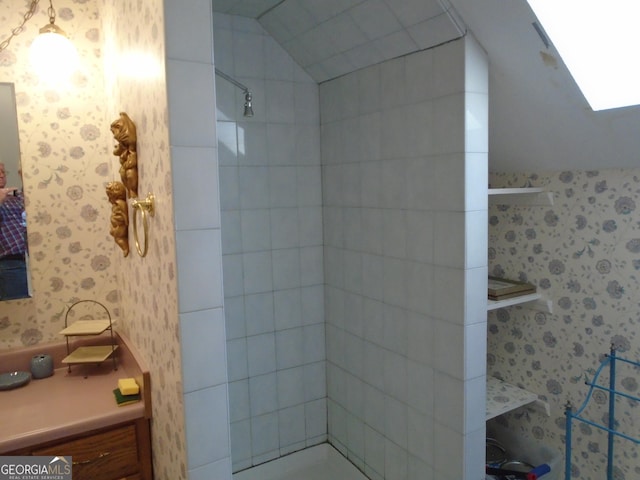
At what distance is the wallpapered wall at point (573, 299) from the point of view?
169cm

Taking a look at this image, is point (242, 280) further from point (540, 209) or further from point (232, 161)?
point (540, 209)

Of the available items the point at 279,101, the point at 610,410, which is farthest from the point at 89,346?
the point at 610,410

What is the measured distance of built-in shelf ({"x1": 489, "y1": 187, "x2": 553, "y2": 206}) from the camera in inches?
73.1

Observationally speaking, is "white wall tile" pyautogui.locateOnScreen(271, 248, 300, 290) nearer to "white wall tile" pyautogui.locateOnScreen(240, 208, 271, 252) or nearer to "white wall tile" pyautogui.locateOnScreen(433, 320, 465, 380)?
"white wall tile" pyautogui.locateOnScreen(240, 208, 271, 252)

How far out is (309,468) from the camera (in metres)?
2.46

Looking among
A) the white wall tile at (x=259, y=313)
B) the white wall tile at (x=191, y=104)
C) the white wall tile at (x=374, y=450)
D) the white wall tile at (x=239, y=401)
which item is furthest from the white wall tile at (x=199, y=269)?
the white wall tile at (x=374, y=450)

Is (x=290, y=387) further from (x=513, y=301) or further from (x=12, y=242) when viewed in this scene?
(x=12, y=242)

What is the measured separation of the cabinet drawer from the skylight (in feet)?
5.91

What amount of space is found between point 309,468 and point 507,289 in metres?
1.39

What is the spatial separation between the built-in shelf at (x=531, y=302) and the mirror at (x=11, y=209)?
1.81 meters

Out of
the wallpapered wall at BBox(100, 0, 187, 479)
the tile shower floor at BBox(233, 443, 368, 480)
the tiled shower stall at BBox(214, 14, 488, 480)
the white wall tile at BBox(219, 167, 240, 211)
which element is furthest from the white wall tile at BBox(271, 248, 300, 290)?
the tile shower floor at BBox(233, 443, 368, 480)

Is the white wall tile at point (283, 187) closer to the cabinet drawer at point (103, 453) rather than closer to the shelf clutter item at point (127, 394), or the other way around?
the shelf clutter item at point (127, 394)

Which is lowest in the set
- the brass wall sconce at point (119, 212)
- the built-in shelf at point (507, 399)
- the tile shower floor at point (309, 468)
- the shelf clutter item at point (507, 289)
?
the tile shower floor at point (309, 468)

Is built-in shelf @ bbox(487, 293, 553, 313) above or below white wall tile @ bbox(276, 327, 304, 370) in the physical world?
above
